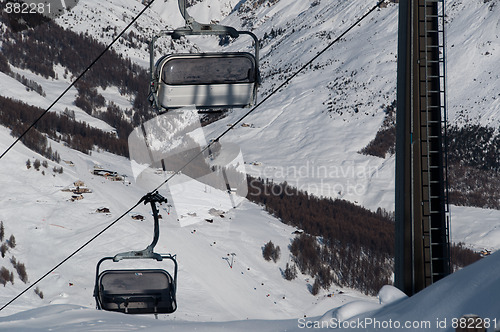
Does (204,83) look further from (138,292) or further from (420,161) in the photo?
(138,292)

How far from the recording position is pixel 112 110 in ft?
222

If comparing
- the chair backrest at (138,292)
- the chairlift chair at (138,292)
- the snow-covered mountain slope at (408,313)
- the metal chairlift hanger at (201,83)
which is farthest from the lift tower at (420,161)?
the chair backrest at (138,292)

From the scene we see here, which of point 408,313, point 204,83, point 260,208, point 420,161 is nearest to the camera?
point 408,313

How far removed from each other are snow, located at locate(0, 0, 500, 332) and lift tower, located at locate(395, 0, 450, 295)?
17.6 inches

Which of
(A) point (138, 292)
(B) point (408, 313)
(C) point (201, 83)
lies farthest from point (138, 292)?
(B) point (408, 313)

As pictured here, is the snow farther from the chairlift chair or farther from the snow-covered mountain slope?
the chairlift chair

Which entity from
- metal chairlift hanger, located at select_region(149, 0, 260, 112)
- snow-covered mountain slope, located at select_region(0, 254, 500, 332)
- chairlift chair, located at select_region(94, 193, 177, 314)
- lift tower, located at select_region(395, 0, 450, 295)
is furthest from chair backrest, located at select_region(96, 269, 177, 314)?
lift tower, located at select_region(395, 0, 450, 295)

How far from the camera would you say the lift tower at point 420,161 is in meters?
5.95

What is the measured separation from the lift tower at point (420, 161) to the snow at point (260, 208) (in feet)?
1.46

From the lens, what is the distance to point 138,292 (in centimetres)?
797

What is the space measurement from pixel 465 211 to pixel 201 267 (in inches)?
1346

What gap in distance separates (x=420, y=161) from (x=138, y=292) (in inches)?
160

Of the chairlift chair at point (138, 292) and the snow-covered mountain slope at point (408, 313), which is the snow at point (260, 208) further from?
the chairlift chair at point (138, 292)

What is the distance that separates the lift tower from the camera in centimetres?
595
